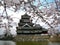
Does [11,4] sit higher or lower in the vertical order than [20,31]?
higher

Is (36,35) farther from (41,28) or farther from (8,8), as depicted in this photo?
(8,8)

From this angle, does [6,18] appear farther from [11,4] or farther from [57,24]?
[57,24]

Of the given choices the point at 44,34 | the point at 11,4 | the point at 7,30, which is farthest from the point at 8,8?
the point at 44,34

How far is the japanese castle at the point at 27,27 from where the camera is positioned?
19.6 metres

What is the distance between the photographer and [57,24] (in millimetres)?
20125

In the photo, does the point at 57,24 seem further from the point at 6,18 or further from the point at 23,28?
the point at 6,18

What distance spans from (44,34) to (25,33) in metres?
1.47

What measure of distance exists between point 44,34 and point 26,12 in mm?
2205

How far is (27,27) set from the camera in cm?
2017

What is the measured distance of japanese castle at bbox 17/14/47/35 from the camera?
1959 cm

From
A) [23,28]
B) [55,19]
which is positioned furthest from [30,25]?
[55,19]

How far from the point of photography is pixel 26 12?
65.4 ft

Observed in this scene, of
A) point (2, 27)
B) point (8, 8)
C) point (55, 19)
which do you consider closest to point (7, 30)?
point (2, 27)

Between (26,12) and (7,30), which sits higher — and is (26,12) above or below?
above
